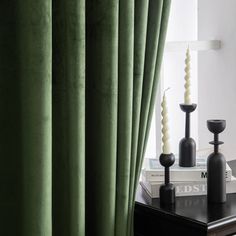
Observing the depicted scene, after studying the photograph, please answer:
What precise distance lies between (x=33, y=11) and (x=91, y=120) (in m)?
0.31

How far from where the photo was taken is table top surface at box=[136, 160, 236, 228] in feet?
3.39

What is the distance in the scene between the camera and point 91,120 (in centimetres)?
105

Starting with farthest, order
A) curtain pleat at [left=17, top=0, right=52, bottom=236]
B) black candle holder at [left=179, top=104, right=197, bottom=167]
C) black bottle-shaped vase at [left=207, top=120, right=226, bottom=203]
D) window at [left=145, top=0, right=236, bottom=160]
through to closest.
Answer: window at [left=145, top=0, right=236, bottom=160] → black candle holder at [left=179, top=104, right=197, bottom=167] → black bottle-shaped vase at [left=207, top=120, right=226, bottom=203] → curtain pleat at [left=17, top=0, right=52, bottom=236]

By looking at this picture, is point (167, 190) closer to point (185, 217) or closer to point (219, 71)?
point (185, 217)

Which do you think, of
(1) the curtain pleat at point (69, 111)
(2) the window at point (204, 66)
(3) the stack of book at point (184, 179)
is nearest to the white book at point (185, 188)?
(3) the stack of book at point (184, 179)

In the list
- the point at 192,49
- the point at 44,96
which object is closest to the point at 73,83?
the point at 44,96

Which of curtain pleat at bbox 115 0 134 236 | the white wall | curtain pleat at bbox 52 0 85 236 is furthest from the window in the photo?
curtain pleat at bbox 52 0 85 236

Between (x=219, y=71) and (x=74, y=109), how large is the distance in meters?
1.26

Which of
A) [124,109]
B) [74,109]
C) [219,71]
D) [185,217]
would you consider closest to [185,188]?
[185,217]

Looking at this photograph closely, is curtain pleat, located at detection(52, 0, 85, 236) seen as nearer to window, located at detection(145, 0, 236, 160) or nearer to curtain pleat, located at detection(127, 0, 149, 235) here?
curtain pleat, located at detection(127, 0, 149, 235)

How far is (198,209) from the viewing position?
3.59 ft

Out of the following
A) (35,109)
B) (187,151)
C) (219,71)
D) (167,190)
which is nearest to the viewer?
(35,109)

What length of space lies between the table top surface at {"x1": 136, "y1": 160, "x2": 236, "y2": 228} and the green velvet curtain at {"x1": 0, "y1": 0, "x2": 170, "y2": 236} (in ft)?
0.26

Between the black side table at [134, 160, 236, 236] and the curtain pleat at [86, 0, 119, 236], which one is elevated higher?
the curtain pleat at [86, 0, 119, 236]
